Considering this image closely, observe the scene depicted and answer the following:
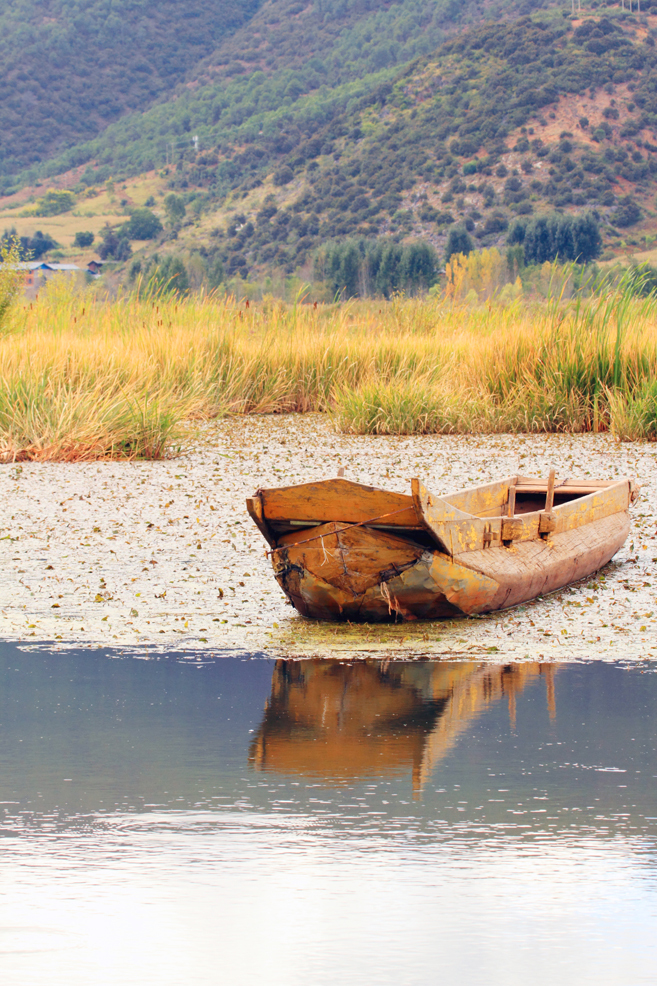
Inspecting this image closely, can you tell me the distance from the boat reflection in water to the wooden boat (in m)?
0.55

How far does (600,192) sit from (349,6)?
62.9 m

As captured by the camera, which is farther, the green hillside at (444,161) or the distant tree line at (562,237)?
the green hillside at (444,161)

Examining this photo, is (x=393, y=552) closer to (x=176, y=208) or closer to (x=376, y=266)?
(x=376, y=266)

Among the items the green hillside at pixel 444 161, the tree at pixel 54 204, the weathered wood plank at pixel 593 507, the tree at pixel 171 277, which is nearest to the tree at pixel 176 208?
the green hillside at pixel 444 161

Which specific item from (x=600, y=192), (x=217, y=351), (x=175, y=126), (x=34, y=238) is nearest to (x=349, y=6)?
(x=175, y=126)

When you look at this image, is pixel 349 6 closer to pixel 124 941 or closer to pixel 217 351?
pixel 217 351

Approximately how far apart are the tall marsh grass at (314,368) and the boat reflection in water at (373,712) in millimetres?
7173

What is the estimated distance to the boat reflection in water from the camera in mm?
4145

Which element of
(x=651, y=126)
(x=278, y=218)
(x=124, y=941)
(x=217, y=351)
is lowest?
(x=124, y=941)

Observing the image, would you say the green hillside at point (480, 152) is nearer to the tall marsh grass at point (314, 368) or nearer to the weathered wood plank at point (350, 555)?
the tall marsh grass at point (314, 368)

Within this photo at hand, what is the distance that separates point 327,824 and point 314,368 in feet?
43.6

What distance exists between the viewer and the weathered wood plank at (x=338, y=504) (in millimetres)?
5633

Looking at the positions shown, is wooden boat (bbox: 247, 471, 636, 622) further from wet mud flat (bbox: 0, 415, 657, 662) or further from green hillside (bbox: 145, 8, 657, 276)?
green hillside (bbox: 145, 8, 657, 276)

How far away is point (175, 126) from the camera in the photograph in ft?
357
